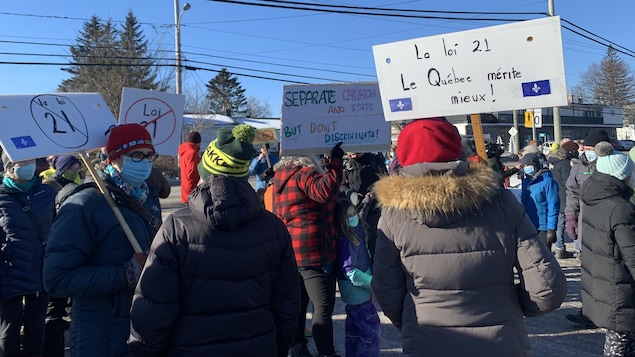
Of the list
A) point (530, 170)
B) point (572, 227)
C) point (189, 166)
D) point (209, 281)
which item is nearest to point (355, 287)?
point (209, 281)

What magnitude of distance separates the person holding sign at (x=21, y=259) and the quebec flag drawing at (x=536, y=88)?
3565 millimetres

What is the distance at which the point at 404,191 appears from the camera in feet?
6.80

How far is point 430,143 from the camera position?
212 cm

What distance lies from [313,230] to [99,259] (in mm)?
1628

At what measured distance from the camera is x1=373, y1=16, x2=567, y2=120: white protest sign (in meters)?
2.58

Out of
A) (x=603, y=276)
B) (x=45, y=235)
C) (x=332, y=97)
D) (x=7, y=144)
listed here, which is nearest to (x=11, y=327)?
(x=45, y=235)

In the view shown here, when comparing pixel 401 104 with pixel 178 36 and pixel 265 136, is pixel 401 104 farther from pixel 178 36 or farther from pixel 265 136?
pixel 178 36

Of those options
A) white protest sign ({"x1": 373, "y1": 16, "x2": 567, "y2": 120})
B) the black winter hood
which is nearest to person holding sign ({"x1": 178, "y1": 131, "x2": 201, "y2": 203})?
white protest sign ({"x1": 373, "y1": 16, "x2": 567, "y2": 120})

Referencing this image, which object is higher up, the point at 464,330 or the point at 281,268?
the point at 281,268

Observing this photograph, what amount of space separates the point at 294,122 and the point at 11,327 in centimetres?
274

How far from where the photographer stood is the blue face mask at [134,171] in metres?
2.63

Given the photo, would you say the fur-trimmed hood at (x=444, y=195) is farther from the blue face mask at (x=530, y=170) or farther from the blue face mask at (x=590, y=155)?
the blue face mask at (x=530, y=170)

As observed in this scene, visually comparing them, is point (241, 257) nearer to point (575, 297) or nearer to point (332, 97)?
point (332, 97)

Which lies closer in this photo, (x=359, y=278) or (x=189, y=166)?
(x=359, y=278)
